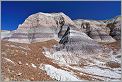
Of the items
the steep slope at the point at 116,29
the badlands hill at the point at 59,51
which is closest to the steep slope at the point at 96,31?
the badlands hill at the point at 59,51

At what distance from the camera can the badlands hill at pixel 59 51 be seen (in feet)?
53.1

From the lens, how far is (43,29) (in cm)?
5600

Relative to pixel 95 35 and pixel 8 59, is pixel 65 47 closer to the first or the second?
pixel 8 59

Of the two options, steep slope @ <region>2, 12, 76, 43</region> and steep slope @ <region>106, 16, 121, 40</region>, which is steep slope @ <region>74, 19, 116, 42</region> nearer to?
steep slope @ <region>106, 16, 121, 40</region>

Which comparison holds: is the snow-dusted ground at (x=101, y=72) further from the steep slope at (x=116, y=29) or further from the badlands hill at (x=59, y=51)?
the steep slope at (x=116, y=29)

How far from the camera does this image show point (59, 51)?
33688mm

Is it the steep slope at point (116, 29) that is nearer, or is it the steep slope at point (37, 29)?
the steep slope at point (37, 29)

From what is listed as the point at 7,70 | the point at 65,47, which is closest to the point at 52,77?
the point at 7,70

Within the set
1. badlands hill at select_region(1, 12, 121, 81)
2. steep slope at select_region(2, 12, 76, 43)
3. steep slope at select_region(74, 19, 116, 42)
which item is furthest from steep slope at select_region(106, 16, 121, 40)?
steep slope at select_region(2, 12, 76, 43)

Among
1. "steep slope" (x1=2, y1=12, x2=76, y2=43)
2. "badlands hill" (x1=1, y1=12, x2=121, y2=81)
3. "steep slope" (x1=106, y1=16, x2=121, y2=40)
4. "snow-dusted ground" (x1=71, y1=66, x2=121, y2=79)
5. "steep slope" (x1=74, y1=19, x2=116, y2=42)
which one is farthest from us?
"steep slope" (x1=106, y1=16, x2=121, y2=40)

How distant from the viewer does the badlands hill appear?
1620cm

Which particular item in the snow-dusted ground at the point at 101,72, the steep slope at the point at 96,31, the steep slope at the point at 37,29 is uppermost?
the snow-dusted ground at the point at 101,72

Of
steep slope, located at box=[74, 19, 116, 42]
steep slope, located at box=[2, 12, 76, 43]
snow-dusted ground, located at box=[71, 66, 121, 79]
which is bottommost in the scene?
steep slope, located at box=[74, 19, 116, 42]

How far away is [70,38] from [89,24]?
117 feet
